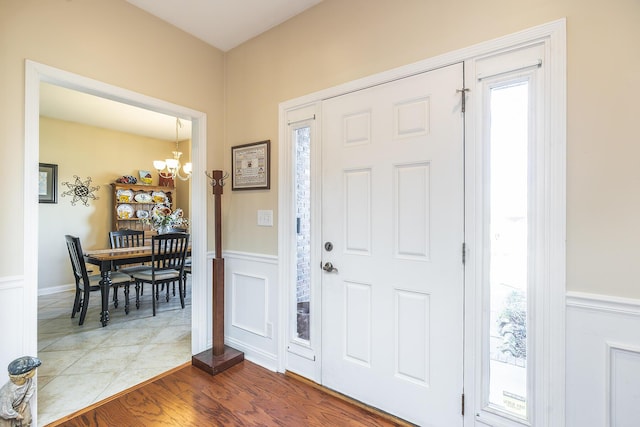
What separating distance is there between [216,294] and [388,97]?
2054 millimetres

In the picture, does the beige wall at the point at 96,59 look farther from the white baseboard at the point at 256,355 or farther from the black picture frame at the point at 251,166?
the white baseboard at the point at 256,355

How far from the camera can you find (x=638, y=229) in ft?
4.01

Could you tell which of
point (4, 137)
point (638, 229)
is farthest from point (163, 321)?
point (638, 229)

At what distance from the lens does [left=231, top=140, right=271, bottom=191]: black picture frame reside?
2.45 meters

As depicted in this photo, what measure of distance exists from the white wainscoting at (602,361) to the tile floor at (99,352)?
8.73ft

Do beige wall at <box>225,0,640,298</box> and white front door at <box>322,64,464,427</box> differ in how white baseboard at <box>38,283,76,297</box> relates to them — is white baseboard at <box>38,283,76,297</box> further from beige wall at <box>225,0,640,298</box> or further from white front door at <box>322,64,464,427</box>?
beige wall at <box>225,0,640,298</box>

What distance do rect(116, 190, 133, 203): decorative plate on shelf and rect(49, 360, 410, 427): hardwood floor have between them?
414 cm

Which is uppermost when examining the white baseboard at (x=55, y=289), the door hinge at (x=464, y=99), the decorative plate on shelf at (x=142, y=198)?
the door hinge at (x=464, y=99)

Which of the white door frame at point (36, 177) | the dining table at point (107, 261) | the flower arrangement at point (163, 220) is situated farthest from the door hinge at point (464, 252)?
the flower arrangement at point (163, 220)

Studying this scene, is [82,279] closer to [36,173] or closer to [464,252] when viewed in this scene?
[36,173]

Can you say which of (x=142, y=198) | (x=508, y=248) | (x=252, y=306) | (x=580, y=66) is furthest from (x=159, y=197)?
(x=580, y=66)

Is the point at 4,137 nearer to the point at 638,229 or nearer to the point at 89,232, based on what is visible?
the point at 638,229

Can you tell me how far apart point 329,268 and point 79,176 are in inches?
202

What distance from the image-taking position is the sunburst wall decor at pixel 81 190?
Result: 488 centimetres
